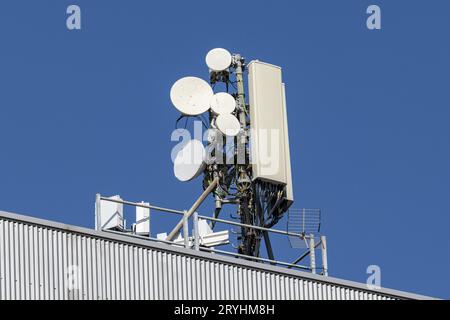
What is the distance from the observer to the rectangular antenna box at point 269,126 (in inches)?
2522

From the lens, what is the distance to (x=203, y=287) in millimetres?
54219

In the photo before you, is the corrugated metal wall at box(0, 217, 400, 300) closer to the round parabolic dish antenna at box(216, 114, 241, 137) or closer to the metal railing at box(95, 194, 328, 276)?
the metal railing at box(95, 194, 328, 276)

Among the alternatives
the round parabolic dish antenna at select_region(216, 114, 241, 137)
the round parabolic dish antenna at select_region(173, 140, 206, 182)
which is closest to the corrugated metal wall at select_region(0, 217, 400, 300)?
the round parabolic dish antenna at select_region(216, 114, 241, 137)

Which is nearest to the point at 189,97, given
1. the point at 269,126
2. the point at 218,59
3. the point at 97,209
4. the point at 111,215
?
the point at 218,59

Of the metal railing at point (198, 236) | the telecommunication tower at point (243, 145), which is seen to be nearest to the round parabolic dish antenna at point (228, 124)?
the telecommunication tower at point (243, 145)

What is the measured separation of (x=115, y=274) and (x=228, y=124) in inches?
519

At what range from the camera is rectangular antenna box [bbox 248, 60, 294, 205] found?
6406 centimetres

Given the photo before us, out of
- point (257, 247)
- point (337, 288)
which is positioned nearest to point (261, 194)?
point (257, 247)

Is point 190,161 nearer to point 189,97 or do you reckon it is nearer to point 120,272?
point 189,97

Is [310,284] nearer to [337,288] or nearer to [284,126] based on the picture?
[337,288]

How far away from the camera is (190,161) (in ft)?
218

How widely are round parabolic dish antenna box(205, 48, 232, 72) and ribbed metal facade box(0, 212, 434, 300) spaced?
1424 centimetres

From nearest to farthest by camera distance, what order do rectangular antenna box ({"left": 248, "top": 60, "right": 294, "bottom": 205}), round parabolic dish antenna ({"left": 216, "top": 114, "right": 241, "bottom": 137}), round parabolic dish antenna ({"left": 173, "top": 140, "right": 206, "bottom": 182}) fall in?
rectangular antenna box ({"left": 248, "top": 60, "right": 294, "bottom": 205}) → round parabolic dish antenna ({"left": 216, "top": 114, "right": 241, "bottom": 137}) → round parabolic dish antenna ({"left": 173, "top": 140, "right": 206, "bottom": 182})
